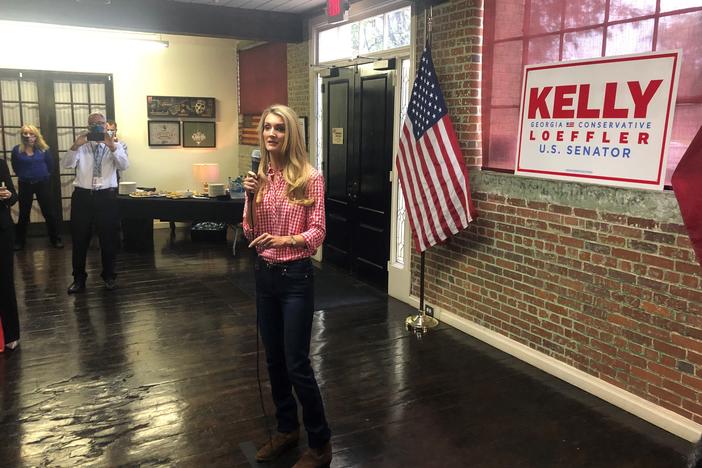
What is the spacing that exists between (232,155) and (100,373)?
241 inches

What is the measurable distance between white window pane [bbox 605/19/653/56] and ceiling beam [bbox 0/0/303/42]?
435 cm

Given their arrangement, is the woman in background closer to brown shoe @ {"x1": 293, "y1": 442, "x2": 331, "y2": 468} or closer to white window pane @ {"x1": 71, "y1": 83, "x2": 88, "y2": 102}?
brown shoe @ {"x1": 293, "y1": 442, "x2": 331, "y2": 468}

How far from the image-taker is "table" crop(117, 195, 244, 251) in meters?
7.28

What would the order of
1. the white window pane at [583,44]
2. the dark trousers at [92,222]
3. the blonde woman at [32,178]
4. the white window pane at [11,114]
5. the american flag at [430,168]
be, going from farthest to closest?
the white window pane at [11,114] → the blonde woman at [32,178] → the dark trousers at [92,222] → the american flag at [430,168] → the white window pane at [583,44]

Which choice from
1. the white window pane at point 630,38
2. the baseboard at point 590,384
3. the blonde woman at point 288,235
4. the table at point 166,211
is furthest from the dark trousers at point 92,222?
the white window pane at point 630,38

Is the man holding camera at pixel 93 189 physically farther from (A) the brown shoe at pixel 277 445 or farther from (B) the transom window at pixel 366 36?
(A) the brown shoe at pixel 277 445

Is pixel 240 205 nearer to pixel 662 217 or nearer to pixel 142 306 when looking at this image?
pixel 142 306

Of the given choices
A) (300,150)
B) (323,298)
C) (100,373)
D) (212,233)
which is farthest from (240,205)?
(300,150)

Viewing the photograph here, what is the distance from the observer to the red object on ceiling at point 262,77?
7.90 metres

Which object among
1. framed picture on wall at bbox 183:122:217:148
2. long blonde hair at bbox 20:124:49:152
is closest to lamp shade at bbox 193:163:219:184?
framed picture on wall at bbox 183:122:217:148

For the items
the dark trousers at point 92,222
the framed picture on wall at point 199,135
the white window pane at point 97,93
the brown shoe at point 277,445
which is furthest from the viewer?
the framed picture on wall at point 199,135

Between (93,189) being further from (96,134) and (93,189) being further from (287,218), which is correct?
(287,218)

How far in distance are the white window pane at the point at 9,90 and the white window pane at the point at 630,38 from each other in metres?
7.56

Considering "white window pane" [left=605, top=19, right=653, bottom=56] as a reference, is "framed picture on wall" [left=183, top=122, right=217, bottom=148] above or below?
below
